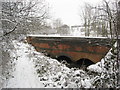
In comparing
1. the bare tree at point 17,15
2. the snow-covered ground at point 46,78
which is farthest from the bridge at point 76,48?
the bare tree at point 17,15

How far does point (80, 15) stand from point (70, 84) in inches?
1629

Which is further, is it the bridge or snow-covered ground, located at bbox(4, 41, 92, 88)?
the bridge

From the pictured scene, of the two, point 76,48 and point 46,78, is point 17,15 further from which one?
point 76,48

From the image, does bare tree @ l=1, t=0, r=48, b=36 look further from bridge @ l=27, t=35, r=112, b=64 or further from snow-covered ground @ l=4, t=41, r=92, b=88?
bridge @ l=27, t=35, r=112, b=64

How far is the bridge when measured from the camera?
1331cm

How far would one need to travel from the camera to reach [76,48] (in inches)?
596

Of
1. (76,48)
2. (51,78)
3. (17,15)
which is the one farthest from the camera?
(76,48)

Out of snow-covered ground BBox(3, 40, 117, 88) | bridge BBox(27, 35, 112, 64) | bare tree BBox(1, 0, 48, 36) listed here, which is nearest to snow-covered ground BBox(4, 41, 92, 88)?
snow-covered ground BBox(3, 40, 117, 88)

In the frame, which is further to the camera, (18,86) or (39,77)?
(39,77)

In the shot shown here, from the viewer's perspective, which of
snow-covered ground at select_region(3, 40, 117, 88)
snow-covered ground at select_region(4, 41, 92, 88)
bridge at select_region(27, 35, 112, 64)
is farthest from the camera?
bridge at select_region(27, 35, 112, 64)

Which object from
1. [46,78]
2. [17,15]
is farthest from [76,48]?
[17,15]

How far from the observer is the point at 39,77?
9.10 metres

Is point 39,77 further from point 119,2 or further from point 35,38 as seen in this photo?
point 35,38

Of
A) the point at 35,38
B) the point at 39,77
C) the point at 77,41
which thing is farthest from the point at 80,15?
the point at 39,77
